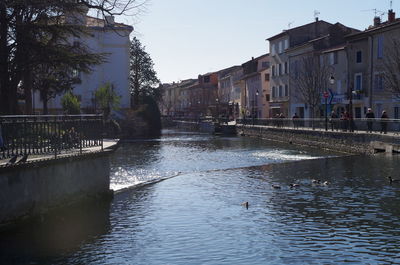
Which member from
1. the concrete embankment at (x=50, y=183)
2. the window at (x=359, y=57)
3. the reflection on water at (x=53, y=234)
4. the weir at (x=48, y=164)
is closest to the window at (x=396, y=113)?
the window at (x=359, y=57)

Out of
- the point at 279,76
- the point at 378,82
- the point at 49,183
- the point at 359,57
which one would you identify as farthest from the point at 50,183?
the point at 279,76

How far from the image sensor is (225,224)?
14.0 meters

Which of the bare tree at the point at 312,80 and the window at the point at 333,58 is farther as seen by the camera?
the bare tree at the point at 312,80

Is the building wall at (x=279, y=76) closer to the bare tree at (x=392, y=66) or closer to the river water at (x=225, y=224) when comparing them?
the bare tree at (x=392, y=66)

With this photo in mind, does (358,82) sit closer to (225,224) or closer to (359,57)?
(359,57)

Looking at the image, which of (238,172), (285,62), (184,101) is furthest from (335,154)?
(184,101)

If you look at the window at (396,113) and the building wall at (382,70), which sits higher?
the building wall at (382,70)

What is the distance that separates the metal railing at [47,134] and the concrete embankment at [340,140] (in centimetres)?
2064

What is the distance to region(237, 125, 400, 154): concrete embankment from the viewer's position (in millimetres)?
32662

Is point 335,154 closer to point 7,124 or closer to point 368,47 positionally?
point 368,47

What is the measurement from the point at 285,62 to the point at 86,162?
61.3 meters

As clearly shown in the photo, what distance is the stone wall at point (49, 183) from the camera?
12.3 metres

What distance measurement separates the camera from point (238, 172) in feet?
85.3

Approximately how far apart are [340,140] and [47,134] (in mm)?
27255
